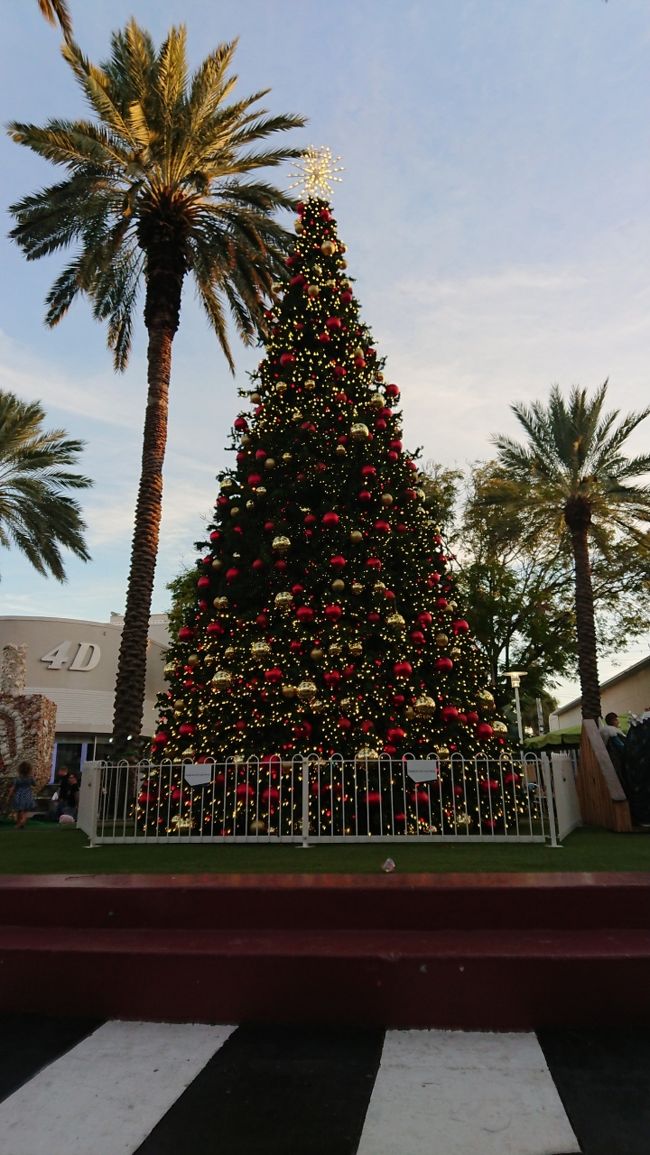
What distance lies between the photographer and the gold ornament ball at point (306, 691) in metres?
7.88

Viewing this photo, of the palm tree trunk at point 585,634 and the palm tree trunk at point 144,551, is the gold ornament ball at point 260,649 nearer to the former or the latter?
the palm tree trunk at point 144,551

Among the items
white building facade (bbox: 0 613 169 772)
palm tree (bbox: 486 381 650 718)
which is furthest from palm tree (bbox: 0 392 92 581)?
palm tree (bbox: 486 381 650 718)

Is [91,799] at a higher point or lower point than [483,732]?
lower

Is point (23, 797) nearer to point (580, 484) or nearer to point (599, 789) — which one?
point (599, 789)

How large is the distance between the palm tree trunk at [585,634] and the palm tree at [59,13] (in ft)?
59.2

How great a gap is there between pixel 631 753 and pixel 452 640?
257cm

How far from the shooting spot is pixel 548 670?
2569 cm

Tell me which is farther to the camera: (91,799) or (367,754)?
(367,754)

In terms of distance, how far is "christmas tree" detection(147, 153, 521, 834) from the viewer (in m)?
7.89

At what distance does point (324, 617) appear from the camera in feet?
28.4

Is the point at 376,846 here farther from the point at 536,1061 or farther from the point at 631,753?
the point at 536,1061

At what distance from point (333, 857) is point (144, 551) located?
834 cm

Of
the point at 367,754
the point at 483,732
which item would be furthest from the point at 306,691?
the point at 483,732

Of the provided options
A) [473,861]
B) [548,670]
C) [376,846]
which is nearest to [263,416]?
[376,846]
